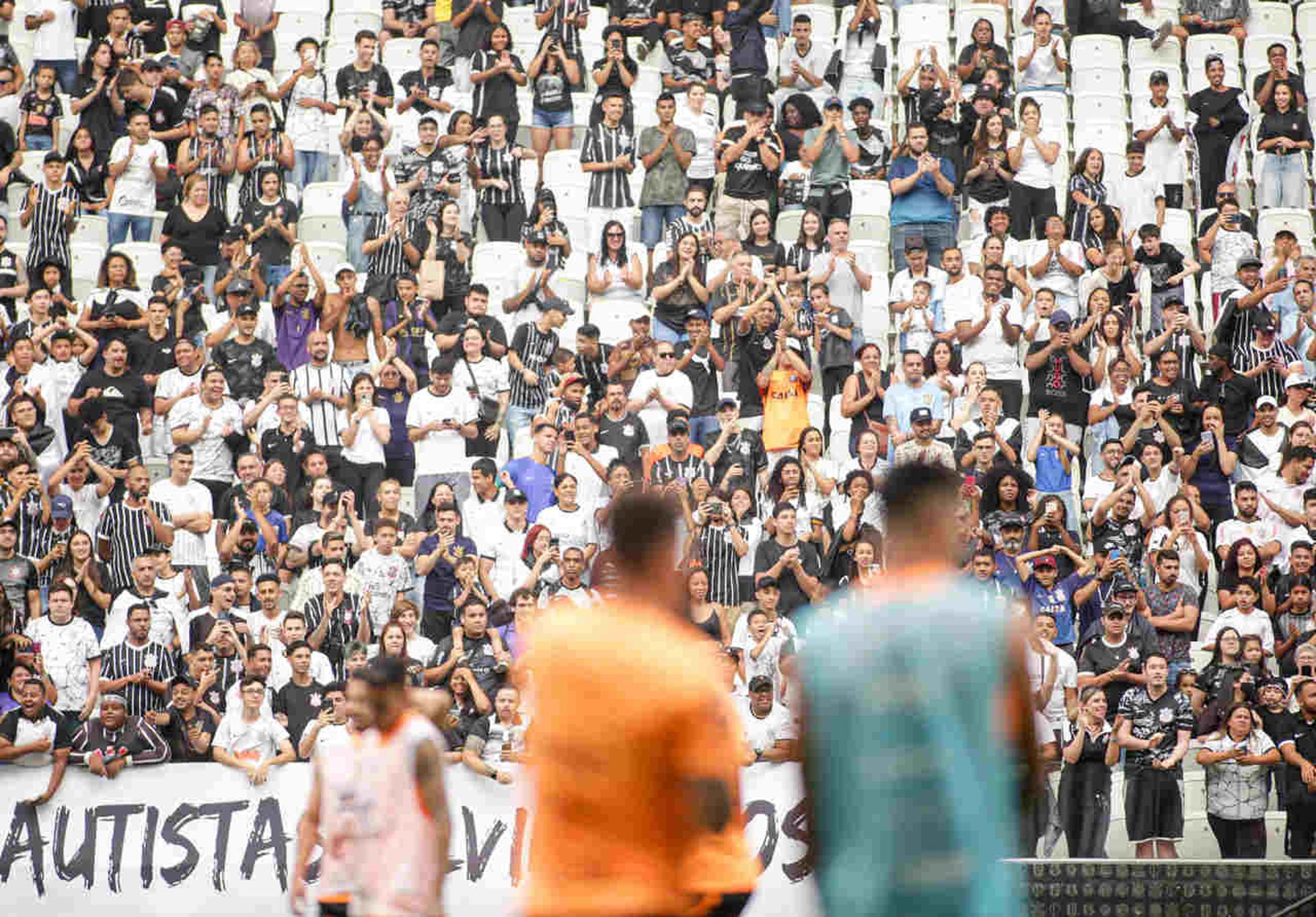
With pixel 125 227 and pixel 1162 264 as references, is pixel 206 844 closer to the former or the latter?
pixel 125 227

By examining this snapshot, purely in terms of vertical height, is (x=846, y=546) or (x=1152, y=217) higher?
(x=1152, y=217)

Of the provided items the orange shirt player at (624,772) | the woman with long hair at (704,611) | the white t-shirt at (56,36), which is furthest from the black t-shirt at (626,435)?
the orange shirt player at (624,772)

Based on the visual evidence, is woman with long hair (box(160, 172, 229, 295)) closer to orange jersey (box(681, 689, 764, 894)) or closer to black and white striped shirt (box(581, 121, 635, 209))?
black and white striped shirt (box(581, 121, 635, 209))

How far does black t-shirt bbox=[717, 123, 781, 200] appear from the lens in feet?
56.1

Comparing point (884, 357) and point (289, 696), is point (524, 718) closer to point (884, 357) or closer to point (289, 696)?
point (289, 696)

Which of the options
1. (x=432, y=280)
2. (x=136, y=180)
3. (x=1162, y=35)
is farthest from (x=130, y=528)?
(x=1162, y=35)

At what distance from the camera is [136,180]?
57.2ft

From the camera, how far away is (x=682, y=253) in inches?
637

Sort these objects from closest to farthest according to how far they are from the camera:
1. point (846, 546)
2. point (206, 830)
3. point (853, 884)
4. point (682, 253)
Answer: point (853, 884) < point (206, 830) < point (846, 546) < point (682, 253)

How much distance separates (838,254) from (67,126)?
7.69 m

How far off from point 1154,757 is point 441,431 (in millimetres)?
6182

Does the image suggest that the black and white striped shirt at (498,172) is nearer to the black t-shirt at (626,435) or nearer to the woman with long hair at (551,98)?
the woman with long hair at (551,98)

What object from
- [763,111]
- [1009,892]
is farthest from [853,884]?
[763,111]

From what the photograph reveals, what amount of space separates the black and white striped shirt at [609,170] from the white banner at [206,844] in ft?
23.1
